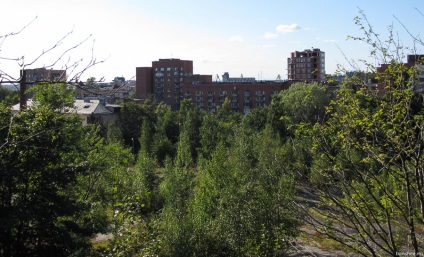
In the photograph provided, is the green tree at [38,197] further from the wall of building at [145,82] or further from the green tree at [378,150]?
the wall of building at [145,82]

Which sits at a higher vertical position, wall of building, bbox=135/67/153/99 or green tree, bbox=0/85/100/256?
wall of building, bbox=135/67/153/99

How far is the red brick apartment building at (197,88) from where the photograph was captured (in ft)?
194

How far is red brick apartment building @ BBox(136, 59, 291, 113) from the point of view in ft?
194

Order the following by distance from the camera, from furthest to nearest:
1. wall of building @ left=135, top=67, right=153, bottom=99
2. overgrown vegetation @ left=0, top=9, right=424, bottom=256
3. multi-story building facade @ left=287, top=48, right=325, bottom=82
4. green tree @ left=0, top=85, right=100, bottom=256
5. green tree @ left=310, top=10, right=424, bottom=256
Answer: multi-story building facade @ left=287, top=48, right=325, bottom=82 < wall of building @ left=135, top=67, right=153, bottom=99 < green tree @ left=0, top=85, right=100, bottom=256 < overgrown vegetation @ left=0, top=9, right=424, bottom=256 < green tree @ left=310, top=10, right=424, bottom=256

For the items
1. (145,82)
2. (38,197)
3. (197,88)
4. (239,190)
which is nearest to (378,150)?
(239,190)

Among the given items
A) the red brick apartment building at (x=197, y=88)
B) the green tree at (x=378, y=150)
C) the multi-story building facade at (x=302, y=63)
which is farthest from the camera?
the multi-story building facade at (x=302, y=63)

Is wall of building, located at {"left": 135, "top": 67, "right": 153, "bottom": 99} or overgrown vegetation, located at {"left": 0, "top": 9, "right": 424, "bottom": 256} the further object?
wall of building, located at {"left": 135, "top": 67, "right": 153, "bottom": 99}

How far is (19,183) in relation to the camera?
360 inches

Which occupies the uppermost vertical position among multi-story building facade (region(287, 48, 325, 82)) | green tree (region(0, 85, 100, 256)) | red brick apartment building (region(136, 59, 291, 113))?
multi-story building facade (region(287, 48, 325, 82))

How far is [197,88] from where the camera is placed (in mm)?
62438

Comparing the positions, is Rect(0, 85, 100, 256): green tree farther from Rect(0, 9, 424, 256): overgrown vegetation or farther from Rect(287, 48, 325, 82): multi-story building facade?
Rect(287, 48, 325, 82): multi-story building facade

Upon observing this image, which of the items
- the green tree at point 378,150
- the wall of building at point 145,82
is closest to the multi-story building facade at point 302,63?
the wall of building at point 145,82

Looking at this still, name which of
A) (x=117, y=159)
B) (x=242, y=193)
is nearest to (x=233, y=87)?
(x=117, y=159)

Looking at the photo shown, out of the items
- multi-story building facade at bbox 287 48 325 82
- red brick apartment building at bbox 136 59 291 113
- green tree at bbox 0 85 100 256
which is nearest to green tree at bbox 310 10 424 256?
green tree at bbox 0 85 100 256
